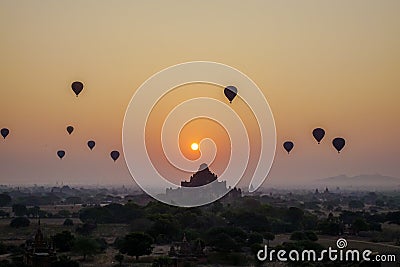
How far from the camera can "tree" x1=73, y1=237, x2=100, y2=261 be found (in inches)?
1598

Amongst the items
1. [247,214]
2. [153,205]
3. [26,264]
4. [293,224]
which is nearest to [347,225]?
[293,224]

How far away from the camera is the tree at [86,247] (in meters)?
40.6

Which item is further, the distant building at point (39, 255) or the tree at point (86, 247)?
the tree at point (86, 247)

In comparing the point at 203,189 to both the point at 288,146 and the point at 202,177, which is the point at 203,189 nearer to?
the point at 202,177

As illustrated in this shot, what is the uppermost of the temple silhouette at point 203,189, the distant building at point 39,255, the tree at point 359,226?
the temple silhouette at point 203,189

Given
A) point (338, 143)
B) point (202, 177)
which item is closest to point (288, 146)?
point (338, 143)

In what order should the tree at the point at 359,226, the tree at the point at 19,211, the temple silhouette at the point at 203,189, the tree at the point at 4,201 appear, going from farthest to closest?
the tree at the point at 4,201
the temple silhouette at the point at 203,189
the tree at the point at 19,211
the tree at the point at 359,226

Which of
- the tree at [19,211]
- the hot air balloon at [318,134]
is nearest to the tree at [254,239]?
the hot air balloon at [318,134]

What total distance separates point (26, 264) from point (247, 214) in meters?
32.9

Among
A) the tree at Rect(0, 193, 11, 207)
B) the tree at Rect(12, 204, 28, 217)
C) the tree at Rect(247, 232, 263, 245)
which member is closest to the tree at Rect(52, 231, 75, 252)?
the tree at Rect(247, 232, 263, 245)

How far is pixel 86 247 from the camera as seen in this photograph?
40656mm

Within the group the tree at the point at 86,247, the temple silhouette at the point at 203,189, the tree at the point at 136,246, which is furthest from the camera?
the temple silhouette at the point at 203,189

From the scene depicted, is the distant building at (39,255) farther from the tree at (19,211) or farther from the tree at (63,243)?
the tree at (19,211)

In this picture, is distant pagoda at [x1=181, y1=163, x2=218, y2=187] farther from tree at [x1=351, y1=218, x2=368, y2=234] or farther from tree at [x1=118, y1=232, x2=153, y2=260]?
tree at [x1=118, y1=232, x2=153, y2=260]
